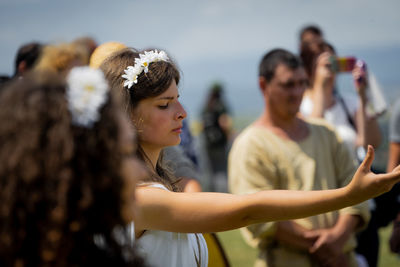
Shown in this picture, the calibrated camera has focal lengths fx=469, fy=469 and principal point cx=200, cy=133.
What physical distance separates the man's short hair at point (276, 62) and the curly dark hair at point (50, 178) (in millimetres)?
2435

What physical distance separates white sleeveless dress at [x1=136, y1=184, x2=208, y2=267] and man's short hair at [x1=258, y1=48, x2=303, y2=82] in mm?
1808

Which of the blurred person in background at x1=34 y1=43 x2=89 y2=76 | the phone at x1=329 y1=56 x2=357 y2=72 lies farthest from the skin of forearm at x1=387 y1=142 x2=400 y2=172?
the blurred person in background at x1=34 y1=43 x2=89 y2=76

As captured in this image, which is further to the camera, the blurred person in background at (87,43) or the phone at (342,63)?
the phone at (342,63)

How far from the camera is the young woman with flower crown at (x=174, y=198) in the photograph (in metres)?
1.79

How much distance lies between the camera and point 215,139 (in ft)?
31.8

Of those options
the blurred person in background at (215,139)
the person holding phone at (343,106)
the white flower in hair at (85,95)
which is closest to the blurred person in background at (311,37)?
the person holding phone at (343,106)

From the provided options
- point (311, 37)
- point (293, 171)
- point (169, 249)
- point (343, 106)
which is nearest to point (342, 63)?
point (343, 106)

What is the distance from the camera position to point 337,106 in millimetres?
4078

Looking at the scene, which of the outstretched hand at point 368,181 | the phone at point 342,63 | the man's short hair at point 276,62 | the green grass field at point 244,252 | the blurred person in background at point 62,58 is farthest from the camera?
the green grass field at point 244,252

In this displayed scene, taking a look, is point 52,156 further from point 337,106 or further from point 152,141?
point 337,106

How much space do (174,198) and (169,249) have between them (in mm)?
262

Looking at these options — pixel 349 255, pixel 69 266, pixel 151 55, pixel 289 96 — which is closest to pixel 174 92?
pixel 151 55

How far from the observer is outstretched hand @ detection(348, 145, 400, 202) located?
68.1 inches

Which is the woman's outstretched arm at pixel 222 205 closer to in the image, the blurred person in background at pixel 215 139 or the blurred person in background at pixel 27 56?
the blurred person in background at pixel 27 56
